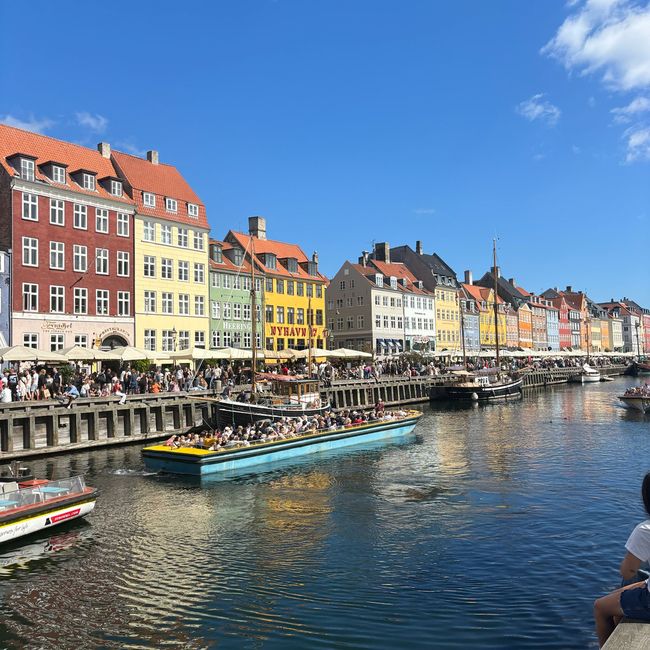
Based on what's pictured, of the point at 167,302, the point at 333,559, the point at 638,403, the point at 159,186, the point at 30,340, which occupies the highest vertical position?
the point at 159,186

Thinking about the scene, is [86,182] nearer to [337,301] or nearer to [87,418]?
[87,418]

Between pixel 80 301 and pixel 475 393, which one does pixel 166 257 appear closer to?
pixel 80 301

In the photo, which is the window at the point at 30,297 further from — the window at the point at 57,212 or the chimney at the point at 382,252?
the chimney at the point at 382,252

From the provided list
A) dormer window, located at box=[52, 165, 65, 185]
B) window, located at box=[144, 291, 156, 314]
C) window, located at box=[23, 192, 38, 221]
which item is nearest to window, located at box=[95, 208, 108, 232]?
dormer window, located at box=[52, 165, 65, 185]

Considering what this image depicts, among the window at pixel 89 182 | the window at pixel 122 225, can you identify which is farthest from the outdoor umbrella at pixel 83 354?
the window at pixel 89 182

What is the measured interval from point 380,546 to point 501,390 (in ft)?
172

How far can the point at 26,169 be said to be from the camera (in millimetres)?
43438

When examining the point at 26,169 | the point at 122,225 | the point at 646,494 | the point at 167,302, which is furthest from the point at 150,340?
the point at 646,494

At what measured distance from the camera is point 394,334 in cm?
8594

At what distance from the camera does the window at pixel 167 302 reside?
52.7m

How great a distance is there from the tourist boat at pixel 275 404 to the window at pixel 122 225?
17.4 meters

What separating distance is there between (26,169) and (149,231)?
10.8 metres

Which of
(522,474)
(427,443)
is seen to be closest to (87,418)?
(427,443)

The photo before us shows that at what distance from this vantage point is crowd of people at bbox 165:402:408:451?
26.6 m
